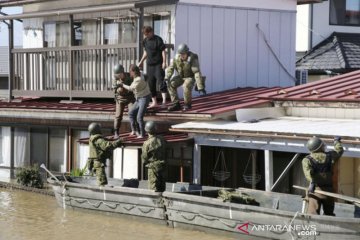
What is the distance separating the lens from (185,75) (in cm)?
1702

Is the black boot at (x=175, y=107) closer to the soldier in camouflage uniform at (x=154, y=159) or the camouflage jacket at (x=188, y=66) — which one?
the camouflage jacket at (x=188, y=66)

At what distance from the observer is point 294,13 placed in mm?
22266

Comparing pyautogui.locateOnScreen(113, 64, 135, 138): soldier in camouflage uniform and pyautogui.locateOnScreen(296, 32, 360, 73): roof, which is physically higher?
pyautogui.locateOnScreen(296, 32, 360, 73): roof

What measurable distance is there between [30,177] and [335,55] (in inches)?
475

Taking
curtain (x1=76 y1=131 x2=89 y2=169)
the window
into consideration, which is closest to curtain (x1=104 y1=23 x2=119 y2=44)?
curtain (x1=76 y1=131 x2=89 y2=169)

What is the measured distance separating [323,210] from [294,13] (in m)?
10.6

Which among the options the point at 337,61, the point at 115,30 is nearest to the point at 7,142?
the point at 115,30

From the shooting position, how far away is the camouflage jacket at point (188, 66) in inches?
663

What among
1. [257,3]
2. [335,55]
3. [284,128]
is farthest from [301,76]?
[284,128]

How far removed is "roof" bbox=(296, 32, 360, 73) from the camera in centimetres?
2592

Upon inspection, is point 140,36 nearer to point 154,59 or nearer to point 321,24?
point 154,59

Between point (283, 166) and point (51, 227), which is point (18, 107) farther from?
point (283, 166)

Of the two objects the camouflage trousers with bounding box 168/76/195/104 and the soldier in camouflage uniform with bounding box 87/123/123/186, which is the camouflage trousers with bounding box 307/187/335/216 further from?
the camouflage trousers with bounding box 168/76/195/104

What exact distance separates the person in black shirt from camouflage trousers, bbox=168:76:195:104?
69 centimetres
